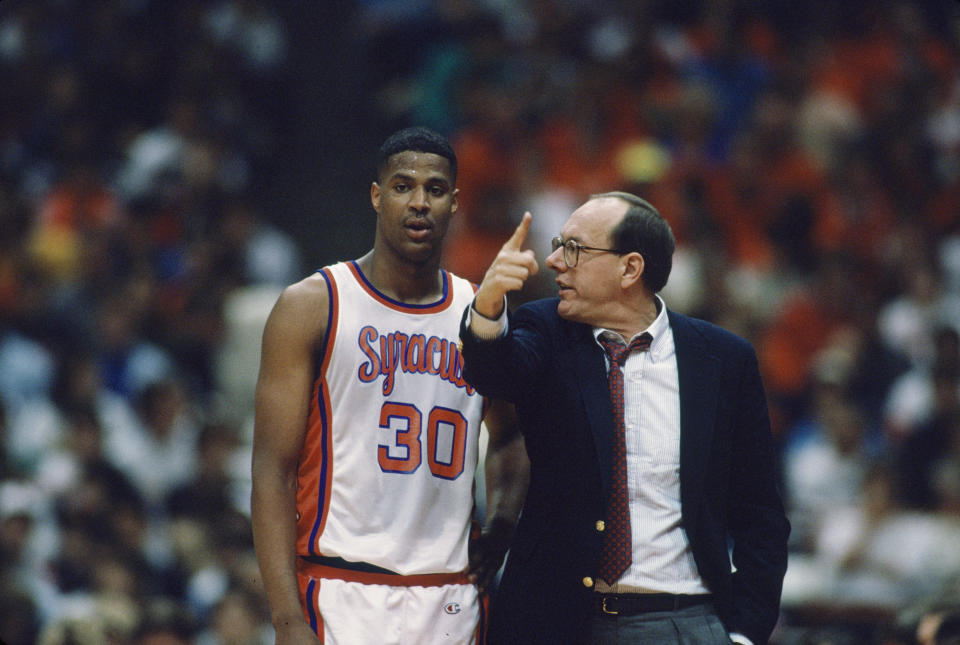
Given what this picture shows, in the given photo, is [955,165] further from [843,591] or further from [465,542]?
[465,542]

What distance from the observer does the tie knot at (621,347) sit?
395 centimetres

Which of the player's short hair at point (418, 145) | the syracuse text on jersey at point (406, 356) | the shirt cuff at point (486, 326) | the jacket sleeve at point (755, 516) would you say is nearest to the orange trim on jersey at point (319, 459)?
the syracuse text on jersey at point (406, 356)

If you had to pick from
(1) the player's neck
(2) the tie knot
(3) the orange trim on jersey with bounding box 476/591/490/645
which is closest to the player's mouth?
(1) the player's neck

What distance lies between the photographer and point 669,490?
12.7 feet

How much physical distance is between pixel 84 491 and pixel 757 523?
4924 mm

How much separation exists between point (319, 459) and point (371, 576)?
0.40m

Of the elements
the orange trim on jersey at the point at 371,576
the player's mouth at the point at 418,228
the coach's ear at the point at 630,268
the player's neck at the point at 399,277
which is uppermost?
the player's mouth at the point at 418,228

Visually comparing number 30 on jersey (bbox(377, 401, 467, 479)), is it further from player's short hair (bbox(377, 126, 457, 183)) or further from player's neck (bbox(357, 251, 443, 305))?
player's short hair (bbox(377, 126, 457, 183))

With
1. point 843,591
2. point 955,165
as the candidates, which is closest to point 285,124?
point 955,165

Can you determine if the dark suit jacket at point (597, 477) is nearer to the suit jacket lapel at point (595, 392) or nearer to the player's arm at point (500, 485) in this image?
the suit jacket lapel at point (595, 392)

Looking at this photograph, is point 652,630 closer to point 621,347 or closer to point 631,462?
point 631,462

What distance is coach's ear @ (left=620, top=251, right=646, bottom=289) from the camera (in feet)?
13.0

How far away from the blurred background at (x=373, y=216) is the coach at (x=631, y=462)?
267 centimetres

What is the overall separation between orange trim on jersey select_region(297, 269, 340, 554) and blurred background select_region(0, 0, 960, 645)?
7.63 ft
